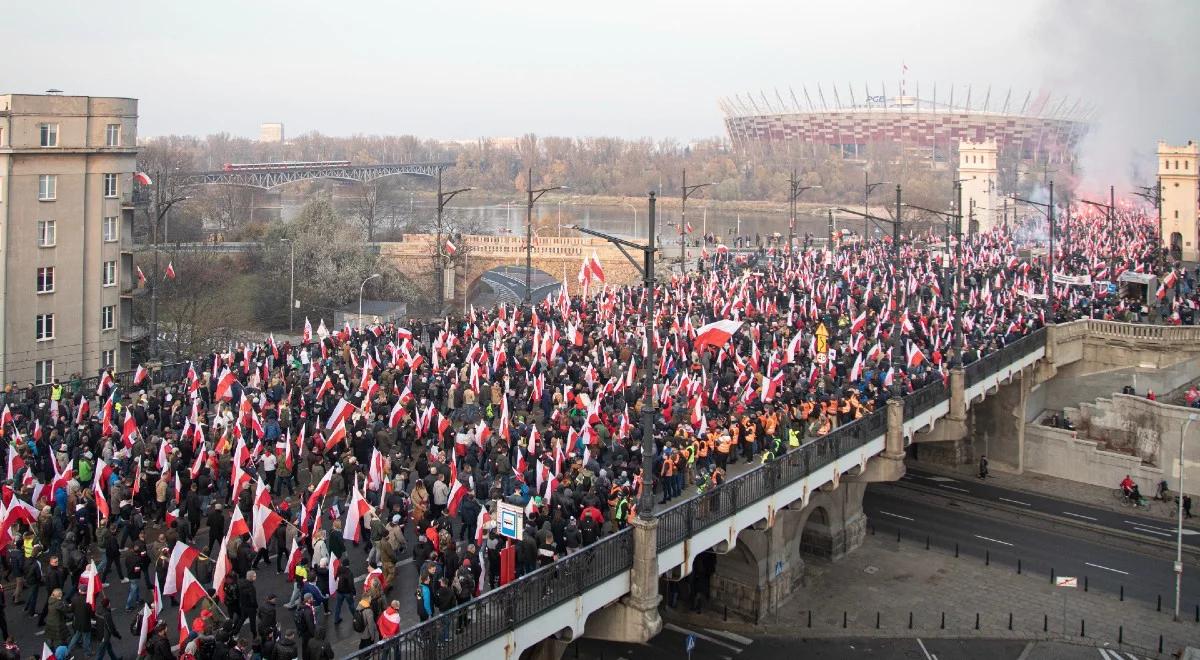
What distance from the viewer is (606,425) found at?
78.5ft

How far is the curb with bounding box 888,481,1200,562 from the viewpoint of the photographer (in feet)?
116

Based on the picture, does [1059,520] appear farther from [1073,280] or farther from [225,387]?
[225,387]

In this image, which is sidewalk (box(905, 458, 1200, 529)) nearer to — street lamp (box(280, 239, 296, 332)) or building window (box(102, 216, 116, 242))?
street lamp (box(280, 239, 296, 332))

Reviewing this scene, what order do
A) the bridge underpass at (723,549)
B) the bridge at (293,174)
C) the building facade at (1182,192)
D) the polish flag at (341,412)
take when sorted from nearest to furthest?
the bridge underpass at (723,549) < the polish flag at (341,412) < the building facade at (1182,192) < the bridge at (293,174)

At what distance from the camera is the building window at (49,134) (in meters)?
40.0

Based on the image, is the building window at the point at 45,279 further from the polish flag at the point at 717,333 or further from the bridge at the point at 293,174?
the bridge at the point at 293,174

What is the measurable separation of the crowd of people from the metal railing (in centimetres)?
31

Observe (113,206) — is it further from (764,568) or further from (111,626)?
(111,626)

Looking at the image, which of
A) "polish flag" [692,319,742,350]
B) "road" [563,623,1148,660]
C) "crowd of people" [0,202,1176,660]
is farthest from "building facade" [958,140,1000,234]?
"polish flag" [692,319,742,350]

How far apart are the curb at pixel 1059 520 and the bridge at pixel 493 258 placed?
30.4m

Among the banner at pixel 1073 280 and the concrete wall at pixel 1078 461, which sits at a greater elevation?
the banner at pixel 1073 280

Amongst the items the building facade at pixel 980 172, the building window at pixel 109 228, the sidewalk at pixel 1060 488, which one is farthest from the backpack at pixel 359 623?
the building facade at pixel 980 172

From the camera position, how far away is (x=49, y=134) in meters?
40.1

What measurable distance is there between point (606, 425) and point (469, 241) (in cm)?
4851
